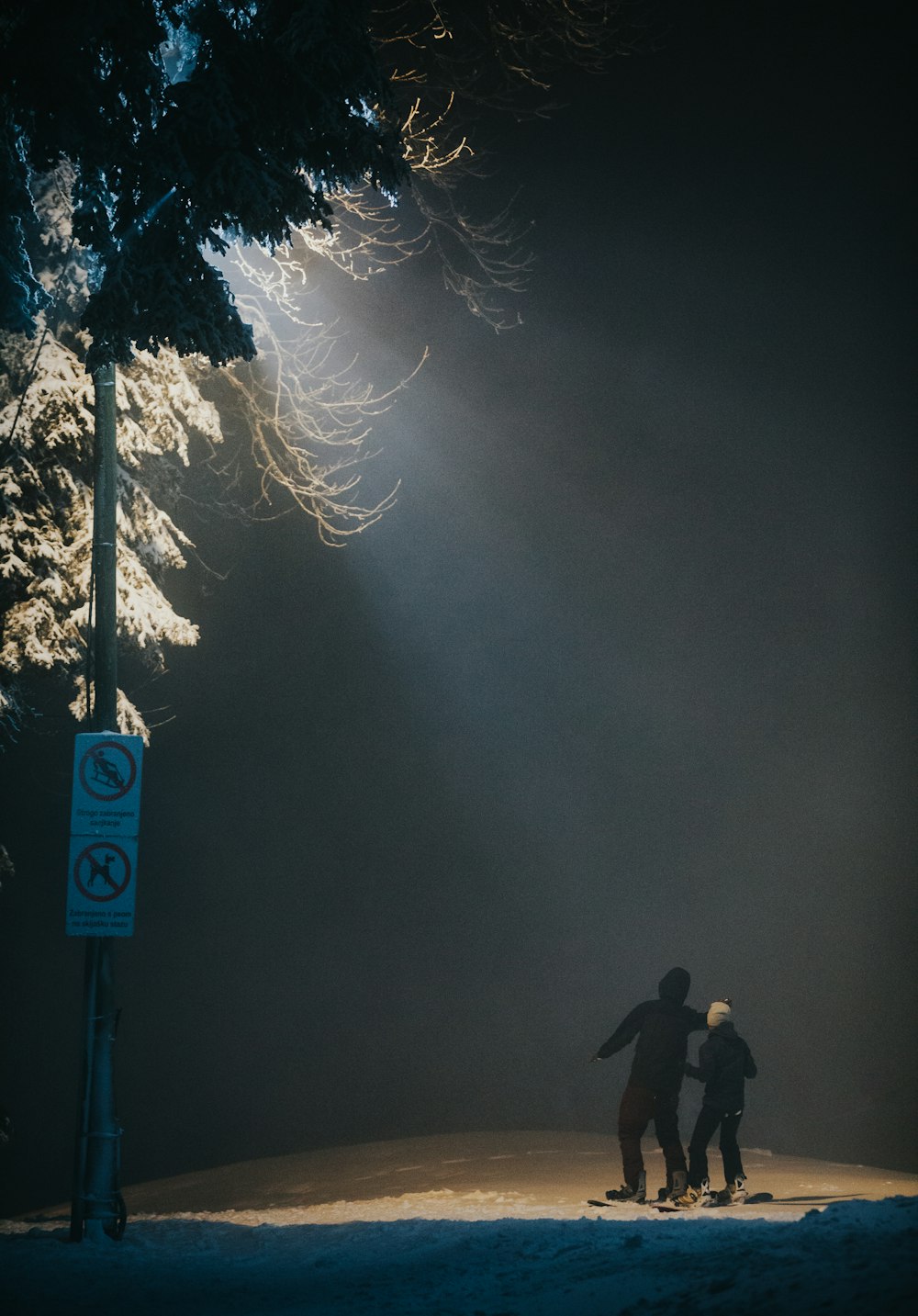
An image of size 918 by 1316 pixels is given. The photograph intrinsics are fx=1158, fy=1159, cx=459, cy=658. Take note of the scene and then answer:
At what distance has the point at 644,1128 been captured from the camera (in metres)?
9.07

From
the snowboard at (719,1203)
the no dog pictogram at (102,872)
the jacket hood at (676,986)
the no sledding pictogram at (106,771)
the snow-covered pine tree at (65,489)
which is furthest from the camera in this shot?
the snow-covered pine tree at (65,489)

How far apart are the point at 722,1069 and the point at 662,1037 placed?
1.69 ft

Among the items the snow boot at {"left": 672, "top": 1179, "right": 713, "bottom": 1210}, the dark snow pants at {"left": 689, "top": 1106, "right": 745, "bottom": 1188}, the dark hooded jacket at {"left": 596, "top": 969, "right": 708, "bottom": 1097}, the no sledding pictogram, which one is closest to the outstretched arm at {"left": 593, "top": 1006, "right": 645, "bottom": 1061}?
the dark hooded jacket at {"left": 596, "top": 969, "right": 708, "bottom": 1097}

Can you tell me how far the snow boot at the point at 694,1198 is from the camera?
339 inches

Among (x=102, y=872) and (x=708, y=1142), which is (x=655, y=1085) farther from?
(x=102, y=872)

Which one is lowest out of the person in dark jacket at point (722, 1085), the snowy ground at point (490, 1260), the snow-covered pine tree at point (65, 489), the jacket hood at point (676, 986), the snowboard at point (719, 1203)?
the snowboard at point (719, 1203)

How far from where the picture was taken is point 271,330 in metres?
13.6

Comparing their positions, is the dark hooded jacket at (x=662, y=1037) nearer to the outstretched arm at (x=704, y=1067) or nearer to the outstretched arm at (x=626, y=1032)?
the outstretched arm at (x=626, y=1032)

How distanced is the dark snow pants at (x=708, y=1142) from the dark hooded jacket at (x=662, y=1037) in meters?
0.34

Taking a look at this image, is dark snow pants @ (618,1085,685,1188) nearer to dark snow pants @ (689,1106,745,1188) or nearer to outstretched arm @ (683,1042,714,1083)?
dark snow pants @ (689,1106,745,1188)

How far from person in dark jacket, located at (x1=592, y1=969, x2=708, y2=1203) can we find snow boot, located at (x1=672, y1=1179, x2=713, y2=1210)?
181mm

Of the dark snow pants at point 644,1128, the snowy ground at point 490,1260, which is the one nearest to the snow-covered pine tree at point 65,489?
the snowy ground at point 490,1260

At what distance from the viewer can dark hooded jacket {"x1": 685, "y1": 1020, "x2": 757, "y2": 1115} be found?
9.05m

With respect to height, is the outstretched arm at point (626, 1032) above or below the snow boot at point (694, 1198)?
above
